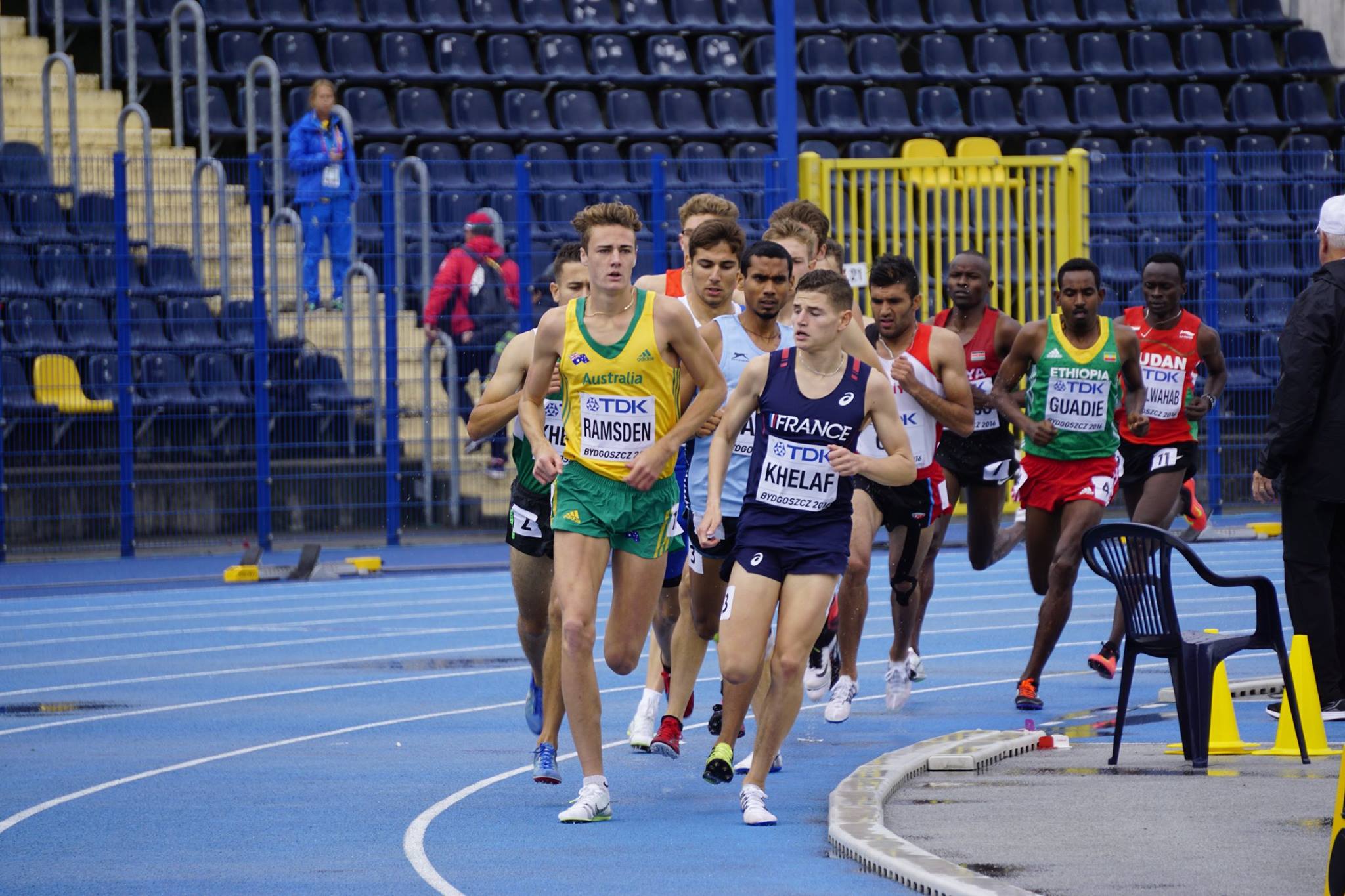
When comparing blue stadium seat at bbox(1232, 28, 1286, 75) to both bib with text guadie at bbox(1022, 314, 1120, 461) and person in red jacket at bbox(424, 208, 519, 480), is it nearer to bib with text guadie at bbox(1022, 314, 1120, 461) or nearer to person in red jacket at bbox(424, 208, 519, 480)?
person in red jacket at bbox(424, 208, 519, 480)

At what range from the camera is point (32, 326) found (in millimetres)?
16938

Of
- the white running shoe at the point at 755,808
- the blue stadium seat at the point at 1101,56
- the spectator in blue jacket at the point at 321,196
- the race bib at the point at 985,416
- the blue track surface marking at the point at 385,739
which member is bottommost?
the blue track surface marking at the point at 385,739

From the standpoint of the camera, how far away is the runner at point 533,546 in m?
8.05

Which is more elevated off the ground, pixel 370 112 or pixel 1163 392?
pixel 370 112

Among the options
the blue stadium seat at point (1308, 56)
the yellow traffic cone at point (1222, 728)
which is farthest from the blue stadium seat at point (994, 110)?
the yellow traffic cone at point (1222, 728)

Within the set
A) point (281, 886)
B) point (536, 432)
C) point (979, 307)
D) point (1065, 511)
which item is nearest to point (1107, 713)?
point (1065, 511)

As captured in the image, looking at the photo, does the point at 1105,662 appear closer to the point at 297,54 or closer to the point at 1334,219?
the point at 1334,219

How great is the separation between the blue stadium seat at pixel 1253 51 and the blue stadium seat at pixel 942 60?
368 cm

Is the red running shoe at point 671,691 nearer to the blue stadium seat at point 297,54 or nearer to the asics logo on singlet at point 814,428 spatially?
the asics logo on singlet at point 814,428

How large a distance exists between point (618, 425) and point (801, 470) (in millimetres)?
739

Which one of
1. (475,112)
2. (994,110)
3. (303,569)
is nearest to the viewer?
(303,569)

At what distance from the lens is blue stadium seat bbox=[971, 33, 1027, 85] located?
2403 centimetres

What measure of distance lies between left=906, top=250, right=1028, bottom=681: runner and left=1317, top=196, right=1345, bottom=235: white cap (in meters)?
2.46

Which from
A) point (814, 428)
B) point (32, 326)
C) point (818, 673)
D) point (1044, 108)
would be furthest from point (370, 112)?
point (814, 428)
